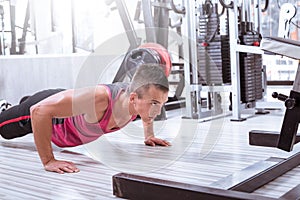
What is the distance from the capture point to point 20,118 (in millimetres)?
2689

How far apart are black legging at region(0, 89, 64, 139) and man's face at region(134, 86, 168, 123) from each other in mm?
916

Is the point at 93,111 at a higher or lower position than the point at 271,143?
higher

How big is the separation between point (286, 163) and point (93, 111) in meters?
0.98

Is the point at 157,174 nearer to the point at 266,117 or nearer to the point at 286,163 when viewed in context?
the point at 286,163

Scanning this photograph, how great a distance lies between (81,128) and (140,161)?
1.25 feet

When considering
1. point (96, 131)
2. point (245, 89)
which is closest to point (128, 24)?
point (245, 89)

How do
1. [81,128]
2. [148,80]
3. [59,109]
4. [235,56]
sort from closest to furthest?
[148,80]
[59,109]
[81,128]
[235,56]

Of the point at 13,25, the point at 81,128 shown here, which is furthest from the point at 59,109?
the point at 13,25

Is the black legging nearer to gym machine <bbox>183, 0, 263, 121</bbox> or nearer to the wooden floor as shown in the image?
the wooden floor

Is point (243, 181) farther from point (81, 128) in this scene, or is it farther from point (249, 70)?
point (249, 70)

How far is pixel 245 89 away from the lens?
3830 millimetres

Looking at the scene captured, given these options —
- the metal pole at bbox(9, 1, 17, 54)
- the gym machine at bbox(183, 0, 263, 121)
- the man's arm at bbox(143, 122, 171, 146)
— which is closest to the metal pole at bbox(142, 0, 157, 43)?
the gym machine at bbox(183, 0, 263, 121)

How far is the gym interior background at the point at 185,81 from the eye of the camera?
1.86 meters

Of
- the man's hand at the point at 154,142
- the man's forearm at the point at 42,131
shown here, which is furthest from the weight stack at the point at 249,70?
the man's forearm at the point at 42,131
